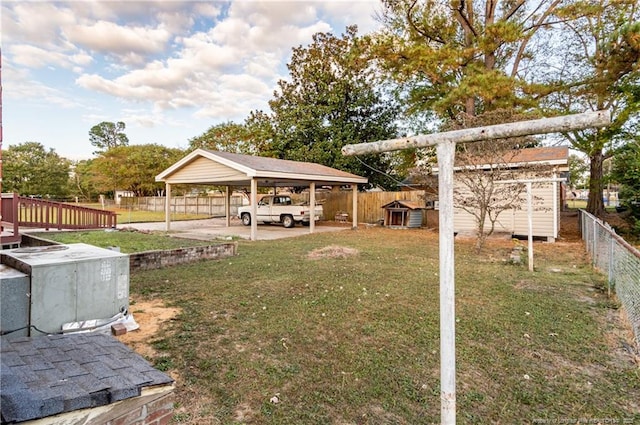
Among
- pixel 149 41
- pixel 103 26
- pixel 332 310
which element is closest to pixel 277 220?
pixel 149 41

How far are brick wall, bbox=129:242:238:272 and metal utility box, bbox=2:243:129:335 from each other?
8.79 feet

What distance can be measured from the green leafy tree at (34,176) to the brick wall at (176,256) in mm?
31416

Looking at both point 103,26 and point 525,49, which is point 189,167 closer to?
point 103,26

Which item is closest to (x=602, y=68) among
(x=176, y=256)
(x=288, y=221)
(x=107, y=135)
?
(x=288, y=221)

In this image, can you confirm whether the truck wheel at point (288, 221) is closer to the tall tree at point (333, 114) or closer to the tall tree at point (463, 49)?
the tall tree at point (333, 114)

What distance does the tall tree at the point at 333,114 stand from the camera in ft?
64.3

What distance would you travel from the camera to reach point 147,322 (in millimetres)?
4102

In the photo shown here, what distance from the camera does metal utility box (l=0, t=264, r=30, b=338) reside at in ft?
9.55

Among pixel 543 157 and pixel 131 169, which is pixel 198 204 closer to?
pixel 131 169

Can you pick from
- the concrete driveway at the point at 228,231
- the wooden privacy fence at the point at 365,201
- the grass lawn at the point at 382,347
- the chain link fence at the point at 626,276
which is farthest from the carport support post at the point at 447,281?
the wooden privacy fence at the point at 365,201

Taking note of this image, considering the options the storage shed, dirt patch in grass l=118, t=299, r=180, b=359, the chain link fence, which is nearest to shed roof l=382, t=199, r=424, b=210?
the storage shed

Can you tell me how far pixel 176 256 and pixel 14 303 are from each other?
432cm

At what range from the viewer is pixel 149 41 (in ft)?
29.0

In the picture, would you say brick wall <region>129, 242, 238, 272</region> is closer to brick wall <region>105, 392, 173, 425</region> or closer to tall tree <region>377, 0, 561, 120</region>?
brick wall <region>105, 392, 173, 425</region>
